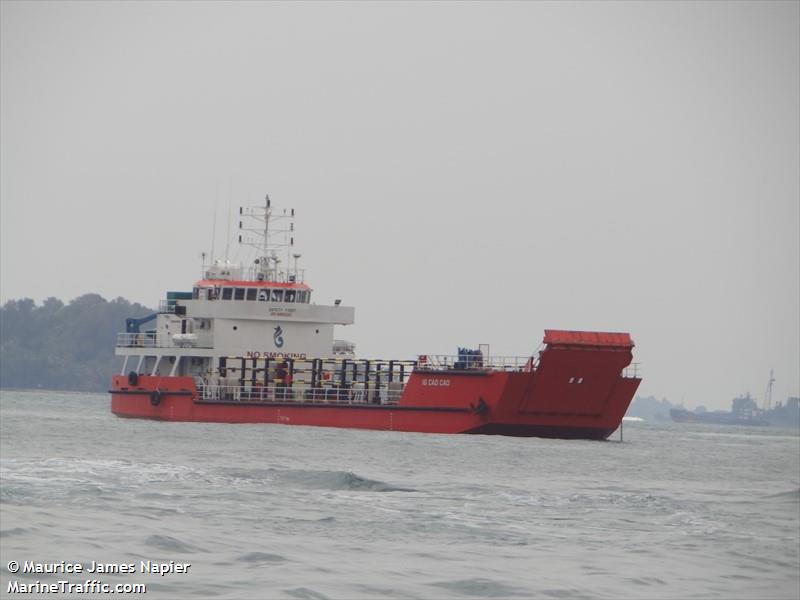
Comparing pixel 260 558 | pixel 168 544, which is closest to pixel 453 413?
pixel 168 544

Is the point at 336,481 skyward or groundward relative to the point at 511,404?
groundward

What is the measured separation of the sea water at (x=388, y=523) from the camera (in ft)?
55.7

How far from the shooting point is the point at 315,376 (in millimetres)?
53219

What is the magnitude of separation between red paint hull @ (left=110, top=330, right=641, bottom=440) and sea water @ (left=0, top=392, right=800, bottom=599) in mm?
6594

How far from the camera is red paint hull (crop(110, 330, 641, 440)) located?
4372 centimetres

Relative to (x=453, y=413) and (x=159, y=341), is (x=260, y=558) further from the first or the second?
(x=159, y=341)

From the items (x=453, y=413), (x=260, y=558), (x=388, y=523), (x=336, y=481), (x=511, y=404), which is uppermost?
(x=511, y=404)

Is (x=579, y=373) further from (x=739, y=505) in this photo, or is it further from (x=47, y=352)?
(x=47, y=352)

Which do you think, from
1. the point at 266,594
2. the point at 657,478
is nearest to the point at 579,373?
the point at 657,478

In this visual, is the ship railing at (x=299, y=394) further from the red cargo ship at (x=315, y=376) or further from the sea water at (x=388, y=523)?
the sea water at (x=388, y=523)

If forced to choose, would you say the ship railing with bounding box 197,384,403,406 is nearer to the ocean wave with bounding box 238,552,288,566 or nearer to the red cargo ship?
the red cargo ship

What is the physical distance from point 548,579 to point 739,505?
1076cm

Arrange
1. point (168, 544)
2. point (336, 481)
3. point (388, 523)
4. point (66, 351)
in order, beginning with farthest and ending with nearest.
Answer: point (66, 351), point (336, 481), point (388, 523), point (168, 544)

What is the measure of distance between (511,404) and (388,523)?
23281mm
